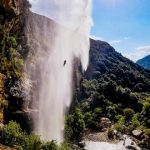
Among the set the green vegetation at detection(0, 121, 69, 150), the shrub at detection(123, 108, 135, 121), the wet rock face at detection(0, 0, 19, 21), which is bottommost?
the green vegetation at detection(0, 121, 69, 150)

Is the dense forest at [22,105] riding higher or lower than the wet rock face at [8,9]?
lower

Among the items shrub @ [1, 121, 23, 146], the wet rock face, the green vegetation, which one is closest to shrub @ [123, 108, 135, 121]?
the wet rock face

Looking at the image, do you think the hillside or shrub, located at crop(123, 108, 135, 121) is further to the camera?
shrub, located at crop(123, 108, 135, 121)

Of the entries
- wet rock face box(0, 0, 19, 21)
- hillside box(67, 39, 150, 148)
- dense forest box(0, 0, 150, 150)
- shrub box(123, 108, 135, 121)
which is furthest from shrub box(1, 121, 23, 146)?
shrub box(123, 108, 135, 121)

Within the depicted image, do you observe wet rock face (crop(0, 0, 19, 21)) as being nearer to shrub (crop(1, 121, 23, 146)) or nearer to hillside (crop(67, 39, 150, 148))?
shrub (crop(1, 121, 23, 146))

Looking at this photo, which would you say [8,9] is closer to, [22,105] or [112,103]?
[22,105]

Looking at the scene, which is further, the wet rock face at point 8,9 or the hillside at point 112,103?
the hillside at point 112,103

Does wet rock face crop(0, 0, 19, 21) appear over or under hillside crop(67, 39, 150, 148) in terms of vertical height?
over

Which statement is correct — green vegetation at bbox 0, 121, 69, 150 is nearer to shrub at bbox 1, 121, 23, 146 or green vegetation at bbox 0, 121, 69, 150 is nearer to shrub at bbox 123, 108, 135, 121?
shrub at bbox 1, 121, 23, 146

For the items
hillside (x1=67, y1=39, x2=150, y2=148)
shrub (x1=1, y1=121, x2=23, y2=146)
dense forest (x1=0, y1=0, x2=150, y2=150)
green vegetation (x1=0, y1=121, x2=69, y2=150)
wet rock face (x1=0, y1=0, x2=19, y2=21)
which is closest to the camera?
green vegetation (x1=0, y1=121, x2=69, y2=150)

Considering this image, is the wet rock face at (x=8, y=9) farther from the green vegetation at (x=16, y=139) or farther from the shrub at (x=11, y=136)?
the shrub at (x=11, y=136)

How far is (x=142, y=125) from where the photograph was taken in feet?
385

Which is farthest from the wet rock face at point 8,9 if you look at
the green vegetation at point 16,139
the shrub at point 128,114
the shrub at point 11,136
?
the shrub at point 128,114

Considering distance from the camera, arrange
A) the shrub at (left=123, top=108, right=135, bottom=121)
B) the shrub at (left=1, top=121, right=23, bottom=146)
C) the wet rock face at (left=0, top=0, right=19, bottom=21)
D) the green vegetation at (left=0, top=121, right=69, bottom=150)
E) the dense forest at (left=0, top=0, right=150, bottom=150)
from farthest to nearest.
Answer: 1. the shrub at (left=123, top=108, right=135, bottom=121)
2. the wet rock face at (left=0, top=0, right=19, bottom=21)
3. the dense forest at (left=0, top=0, right=150, bottom=150)
4. the shrub at (left=1, top=121, right=23, bottom=146)
5. the green vegetation at (left=0, top=121, right=69, bottom=150)
